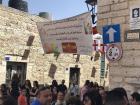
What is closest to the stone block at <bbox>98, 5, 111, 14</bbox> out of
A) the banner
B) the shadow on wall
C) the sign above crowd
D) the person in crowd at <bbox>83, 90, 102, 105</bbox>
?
the banner

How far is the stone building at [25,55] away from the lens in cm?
1861

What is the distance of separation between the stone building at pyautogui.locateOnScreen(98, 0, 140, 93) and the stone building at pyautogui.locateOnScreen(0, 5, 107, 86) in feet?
30.7

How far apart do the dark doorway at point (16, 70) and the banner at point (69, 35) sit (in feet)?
24.2

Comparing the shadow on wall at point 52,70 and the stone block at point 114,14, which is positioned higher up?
the stone block at point 114,14

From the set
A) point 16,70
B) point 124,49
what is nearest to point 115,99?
point 124,49

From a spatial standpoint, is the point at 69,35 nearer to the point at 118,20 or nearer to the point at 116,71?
the point at 118,20

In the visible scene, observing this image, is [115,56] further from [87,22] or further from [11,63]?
[11,63]

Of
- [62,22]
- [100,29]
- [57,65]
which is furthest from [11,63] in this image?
[100,29]

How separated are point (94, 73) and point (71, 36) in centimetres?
1410

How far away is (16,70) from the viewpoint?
63.8 feet

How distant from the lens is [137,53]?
916 centimetres

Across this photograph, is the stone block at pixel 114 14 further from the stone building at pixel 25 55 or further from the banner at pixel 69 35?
the stone building at pixel 25 55

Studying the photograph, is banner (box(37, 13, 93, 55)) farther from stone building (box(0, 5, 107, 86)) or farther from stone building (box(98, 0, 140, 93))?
stone building (box(0, 5, 107, 86))

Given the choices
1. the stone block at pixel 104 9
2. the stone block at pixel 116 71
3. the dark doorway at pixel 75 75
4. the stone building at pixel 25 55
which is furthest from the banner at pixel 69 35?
the dark doorway at pixel 75 75
